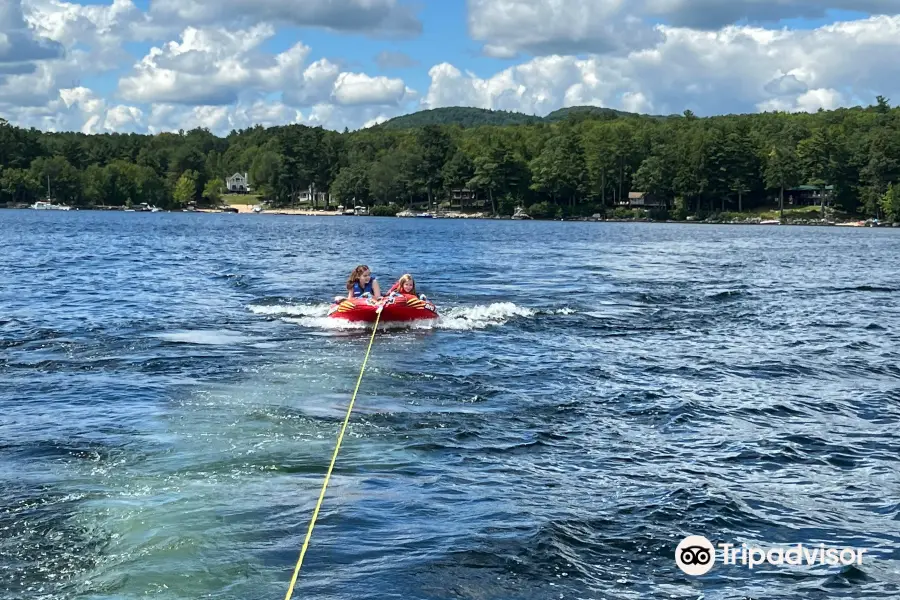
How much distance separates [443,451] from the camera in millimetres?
11453

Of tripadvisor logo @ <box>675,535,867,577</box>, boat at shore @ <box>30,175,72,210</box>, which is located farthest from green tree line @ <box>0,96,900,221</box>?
tripadvisor logo @ <box>675,535,867,577</box>

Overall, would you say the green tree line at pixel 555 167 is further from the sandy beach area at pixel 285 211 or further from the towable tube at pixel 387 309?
the towable tube at pixel 387 309

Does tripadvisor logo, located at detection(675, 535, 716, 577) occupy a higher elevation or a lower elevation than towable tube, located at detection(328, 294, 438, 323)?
lower

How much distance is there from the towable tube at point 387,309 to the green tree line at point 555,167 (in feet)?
384

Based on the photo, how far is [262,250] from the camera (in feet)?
190

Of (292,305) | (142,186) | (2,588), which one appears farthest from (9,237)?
(142,186)

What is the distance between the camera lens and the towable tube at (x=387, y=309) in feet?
71.2

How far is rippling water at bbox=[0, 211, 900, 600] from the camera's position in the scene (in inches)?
316

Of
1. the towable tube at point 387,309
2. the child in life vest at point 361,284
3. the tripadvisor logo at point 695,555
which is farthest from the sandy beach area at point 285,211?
the tripadvisor logo at point 695,555

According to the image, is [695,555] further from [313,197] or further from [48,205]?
[48,205]

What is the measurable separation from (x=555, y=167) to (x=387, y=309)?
133 meters

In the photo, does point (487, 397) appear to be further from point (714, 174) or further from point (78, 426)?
point (714, 174)

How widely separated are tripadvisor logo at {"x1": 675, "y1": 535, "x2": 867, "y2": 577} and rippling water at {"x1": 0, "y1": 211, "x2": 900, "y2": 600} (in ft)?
0.41

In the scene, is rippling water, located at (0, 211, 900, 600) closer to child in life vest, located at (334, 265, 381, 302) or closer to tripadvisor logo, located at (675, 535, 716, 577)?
tripadvisor logo, located at (675, 535, 716, 577)
